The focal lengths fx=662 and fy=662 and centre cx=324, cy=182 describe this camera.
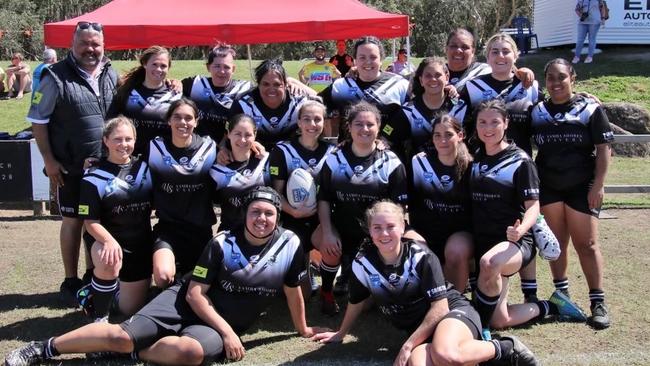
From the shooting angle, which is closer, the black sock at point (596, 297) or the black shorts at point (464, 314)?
the black shorts at point (464, 314)

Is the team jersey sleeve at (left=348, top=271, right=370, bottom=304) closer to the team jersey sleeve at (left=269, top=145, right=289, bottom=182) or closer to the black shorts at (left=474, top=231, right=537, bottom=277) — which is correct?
the black shorts at (left=474, top=231, right=537, bottom=277)

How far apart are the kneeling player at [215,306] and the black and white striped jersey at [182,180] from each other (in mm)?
738

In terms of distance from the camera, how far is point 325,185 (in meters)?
5.17

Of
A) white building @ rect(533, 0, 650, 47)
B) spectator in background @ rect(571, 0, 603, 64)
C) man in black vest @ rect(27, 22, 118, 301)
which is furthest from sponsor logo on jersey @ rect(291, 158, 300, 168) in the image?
white building @ rect(533, 0, 650, 47)

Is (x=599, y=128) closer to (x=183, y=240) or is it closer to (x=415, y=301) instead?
(x=415, y=301)

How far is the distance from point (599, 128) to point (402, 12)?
3963cm

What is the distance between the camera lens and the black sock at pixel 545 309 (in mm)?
5055

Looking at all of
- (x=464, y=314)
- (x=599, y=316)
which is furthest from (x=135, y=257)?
(x=599, y=316)

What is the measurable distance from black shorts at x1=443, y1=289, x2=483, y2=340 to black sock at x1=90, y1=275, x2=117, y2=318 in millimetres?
2460

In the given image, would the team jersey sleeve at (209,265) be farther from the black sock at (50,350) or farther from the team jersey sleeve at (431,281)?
the team jersey sleeve at (431,281)

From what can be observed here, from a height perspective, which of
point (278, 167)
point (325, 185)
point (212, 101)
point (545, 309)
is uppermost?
point (212, 101)

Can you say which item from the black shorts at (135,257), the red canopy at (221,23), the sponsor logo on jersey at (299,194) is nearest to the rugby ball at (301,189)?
the sponsor logo on jersey at (299,194)

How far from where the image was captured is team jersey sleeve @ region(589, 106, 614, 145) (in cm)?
502

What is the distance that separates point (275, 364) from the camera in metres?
4.35
